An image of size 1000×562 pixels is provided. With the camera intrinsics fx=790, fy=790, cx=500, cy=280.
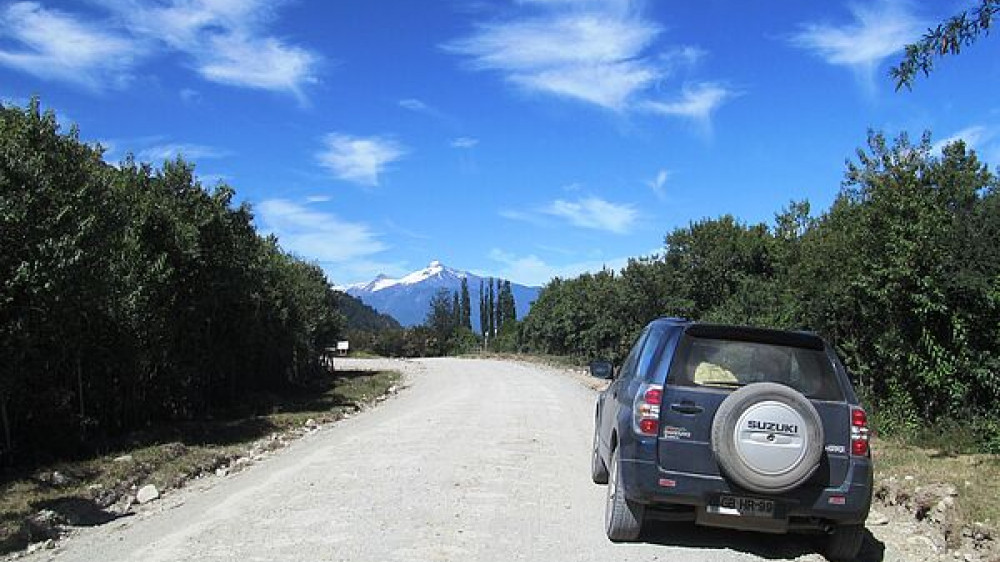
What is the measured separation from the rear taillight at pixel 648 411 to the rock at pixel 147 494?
658 cm

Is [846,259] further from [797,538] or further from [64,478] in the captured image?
[64,478]

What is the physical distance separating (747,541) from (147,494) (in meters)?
7.26

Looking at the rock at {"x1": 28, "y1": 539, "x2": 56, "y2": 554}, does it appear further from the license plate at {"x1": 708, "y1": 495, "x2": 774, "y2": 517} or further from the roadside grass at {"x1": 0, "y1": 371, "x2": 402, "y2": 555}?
the license plate at {"x1": 708, "y1": 495, "x2": 774, "y2": 517}

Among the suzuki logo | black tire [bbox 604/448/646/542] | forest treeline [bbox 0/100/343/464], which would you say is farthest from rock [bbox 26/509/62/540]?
the suzuki logo

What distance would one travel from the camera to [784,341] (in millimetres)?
6715

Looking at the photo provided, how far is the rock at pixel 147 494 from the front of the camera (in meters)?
9.80

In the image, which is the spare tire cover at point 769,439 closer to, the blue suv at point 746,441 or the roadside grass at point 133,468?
the blue suv at point 746,441

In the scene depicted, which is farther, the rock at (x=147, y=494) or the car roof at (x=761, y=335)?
the rock at (x=147, y=494)

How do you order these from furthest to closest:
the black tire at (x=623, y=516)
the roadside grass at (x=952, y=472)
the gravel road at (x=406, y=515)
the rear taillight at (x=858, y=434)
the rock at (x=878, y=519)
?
the rock at (x=878, y=519), the roadside grass at (x=952, y=472), the black tire at (x=623, y=516), the gravel road at (x=406, y=515), the rear taillight at (x=858, y=434)

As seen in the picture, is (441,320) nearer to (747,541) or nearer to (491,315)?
(491,315)

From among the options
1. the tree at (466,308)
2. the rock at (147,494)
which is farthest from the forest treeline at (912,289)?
the tree at (466,308)

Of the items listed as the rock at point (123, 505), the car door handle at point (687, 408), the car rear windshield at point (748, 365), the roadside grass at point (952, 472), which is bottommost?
the rock at point (123, 505)

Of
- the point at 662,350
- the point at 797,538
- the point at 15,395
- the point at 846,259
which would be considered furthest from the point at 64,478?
the point at 846,259

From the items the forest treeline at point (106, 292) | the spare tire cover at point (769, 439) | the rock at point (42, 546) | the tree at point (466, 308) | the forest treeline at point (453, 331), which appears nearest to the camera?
the spare tire cover at point (769, 439)
